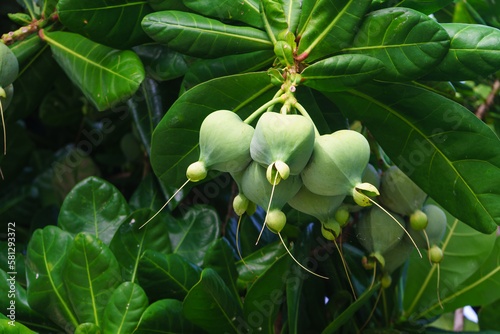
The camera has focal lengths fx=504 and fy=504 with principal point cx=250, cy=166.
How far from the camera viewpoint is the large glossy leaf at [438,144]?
839 millimetres

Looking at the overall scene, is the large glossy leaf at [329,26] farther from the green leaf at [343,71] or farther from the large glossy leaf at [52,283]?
the large glossy leaf at [52,283]

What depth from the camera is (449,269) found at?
1.27 meters

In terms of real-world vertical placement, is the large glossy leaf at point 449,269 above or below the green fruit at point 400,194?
below

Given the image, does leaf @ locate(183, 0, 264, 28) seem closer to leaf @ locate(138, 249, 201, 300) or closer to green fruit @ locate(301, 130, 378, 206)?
green fruit @ locate(301, 130, 378, 206)

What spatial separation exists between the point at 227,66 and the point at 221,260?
379 millimetres

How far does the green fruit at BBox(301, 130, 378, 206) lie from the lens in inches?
26.7

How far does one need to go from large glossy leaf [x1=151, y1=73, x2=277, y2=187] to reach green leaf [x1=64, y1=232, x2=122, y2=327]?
0.68 feet

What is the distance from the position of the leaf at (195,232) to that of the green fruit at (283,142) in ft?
1.81

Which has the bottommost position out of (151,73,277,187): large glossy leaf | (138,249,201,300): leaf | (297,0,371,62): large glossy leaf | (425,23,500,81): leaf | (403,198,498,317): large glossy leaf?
(403,198,498,317): large glossy leaf

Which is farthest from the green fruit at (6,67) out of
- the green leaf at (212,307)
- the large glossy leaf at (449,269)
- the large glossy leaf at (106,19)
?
the large glossy leaf at (449,269)

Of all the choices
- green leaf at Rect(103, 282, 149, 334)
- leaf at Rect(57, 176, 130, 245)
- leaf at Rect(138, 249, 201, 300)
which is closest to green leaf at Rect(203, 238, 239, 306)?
leaf at Rect(138, 249, 201, 300)

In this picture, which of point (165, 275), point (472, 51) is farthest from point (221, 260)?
point (472, 51)

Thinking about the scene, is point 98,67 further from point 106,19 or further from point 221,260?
point 221,260

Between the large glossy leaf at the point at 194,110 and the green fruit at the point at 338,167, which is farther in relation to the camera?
the large glossy leaf at the point at 194,110
